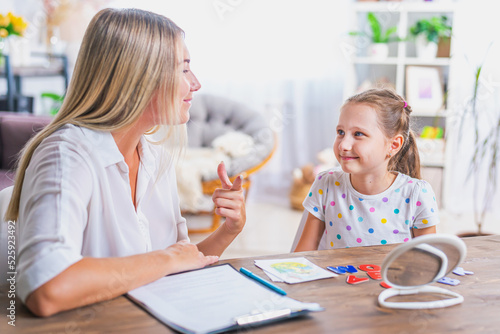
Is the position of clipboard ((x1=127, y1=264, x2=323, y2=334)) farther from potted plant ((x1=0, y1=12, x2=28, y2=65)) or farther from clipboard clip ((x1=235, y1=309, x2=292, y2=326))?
potted plant ((x1=0, y1=12, x2=28, y2=65))

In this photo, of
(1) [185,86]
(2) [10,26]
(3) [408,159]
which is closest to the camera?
(1) [185,86]

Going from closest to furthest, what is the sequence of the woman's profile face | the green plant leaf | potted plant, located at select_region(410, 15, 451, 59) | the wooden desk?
the wooden desk → the woman's profile face → potted plant, located at select_region(410, 15, 451, 59) → the green plant leaf

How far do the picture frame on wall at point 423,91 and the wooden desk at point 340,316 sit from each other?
3.22 meters

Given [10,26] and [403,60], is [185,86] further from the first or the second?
[403,60]

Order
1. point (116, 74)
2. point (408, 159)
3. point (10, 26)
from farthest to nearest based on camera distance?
point (10, 26) → point (408, 159) → point (116, 74)

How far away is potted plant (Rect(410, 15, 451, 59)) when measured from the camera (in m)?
3.93

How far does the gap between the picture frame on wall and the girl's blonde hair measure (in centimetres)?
258

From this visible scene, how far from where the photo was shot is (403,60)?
4066 millimetres

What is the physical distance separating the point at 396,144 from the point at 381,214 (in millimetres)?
214

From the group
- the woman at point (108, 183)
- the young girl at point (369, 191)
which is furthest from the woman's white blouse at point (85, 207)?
the young girl at point (369, 191)

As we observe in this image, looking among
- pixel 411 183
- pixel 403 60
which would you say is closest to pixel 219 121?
pixel 403 60

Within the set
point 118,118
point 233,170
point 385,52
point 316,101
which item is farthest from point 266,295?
point 316,101

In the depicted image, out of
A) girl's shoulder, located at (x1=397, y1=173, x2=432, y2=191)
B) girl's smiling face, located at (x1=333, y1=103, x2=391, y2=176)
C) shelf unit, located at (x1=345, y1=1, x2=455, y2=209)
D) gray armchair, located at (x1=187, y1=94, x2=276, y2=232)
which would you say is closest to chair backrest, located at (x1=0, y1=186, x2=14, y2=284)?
girl's smiling face, located at (x1=333, y1=103, x2=391, y2=176)

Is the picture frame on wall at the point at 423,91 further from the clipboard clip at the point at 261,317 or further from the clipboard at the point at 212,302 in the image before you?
the clipboard clip at the point at 261,317
